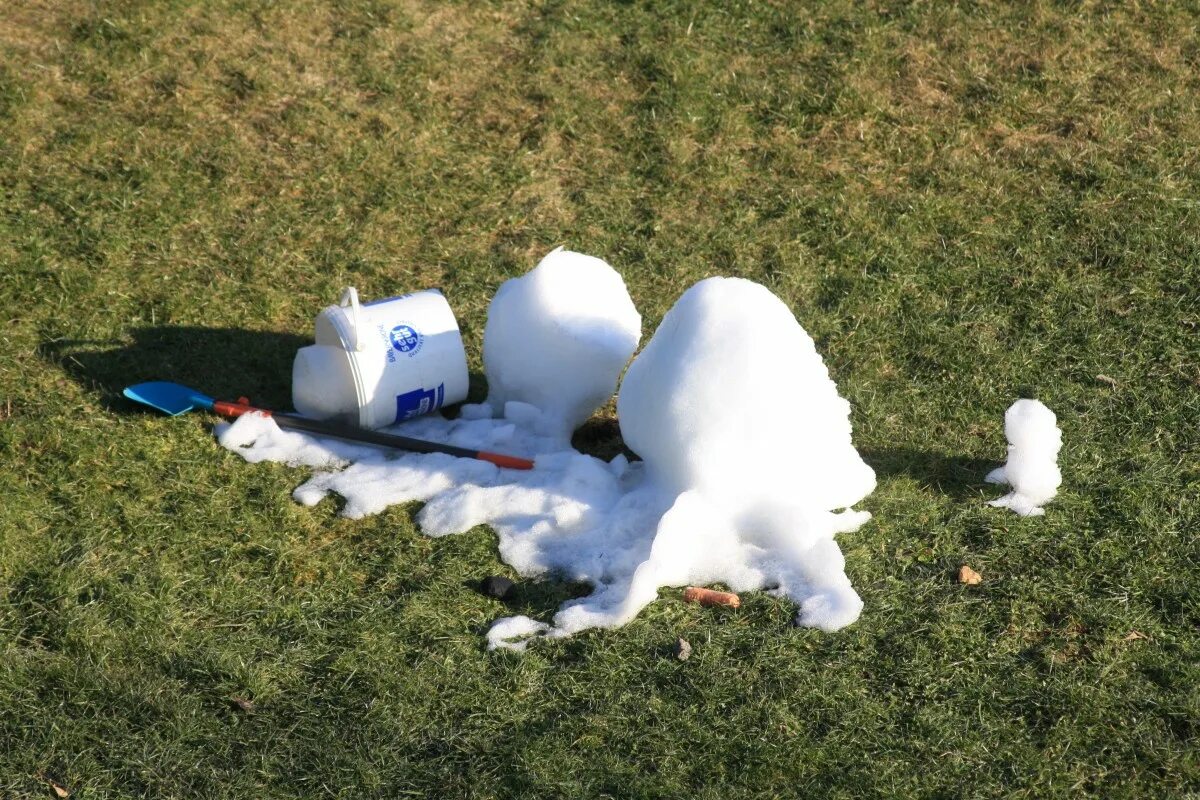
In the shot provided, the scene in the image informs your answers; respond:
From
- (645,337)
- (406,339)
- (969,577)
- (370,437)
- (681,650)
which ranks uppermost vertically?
(406,339)

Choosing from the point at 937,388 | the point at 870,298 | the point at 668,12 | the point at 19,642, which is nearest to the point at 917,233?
the point at 870,298

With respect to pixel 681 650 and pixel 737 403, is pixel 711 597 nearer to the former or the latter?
pixel 681 650

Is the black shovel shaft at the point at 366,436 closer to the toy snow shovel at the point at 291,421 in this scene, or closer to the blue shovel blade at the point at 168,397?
the toy snow shovel at the point at 291,421

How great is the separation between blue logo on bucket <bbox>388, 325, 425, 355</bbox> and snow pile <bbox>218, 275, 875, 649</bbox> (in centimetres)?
39

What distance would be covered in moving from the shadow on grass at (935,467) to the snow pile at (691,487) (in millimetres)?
230

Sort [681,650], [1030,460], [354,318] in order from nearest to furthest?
1. [681,650]
2. [1030,460]
3. [354,318]

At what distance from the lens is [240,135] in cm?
637

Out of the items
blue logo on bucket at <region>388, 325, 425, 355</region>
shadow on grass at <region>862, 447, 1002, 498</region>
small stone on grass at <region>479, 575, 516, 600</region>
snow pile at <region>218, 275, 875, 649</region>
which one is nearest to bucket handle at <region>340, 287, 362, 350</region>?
blue logo on bucket at <region>388, 325, 425, 355</region>

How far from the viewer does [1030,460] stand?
14.4 ft

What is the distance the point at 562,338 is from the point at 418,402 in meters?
0.55

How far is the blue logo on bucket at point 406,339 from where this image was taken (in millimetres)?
4621

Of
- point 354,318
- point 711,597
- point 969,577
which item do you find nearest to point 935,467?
point 969,577

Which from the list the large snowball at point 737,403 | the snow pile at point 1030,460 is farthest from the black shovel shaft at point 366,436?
the snow pile at point 1030,460

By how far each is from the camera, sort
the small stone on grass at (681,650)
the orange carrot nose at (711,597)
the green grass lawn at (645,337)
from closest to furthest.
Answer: the green grass lawn at (645,337) → the small stone on grass at (681,650) → the orange carrot nose at (711,597)
